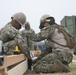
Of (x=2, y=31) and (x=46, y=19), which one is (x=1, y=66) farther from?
(x=46, y=19)

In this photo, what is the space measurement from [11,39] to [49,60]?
840 millimetres

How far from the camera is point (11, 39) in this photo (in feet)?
19.8

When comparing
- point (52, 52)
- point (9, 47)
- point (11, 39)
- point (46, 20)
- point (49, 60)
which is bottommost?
point (49, 60)

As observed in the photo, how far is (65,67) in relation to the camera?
19.8ft

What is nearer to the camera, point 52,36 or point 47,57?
point 47,57

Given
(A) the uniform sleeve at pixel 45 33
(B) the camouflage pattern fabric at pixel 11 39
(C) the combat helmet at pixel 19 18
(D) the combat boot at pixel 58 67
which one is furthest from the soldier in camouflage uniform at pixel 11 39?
(D) the combat boot at pixel 58 67

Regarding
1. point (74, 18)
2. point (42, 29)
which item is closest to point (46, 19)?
point (42, 29)

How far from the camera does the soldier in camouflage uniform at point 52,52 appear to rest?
6.11 meters

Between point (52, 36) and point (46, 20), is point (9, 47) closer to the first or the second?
point (52, 36)

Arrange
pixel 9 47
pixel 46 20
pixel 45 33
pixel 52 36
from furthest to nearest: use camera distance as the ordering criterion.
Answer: pixel 46 20
pixel 52 36
pixel 45 33
pixel 9 47

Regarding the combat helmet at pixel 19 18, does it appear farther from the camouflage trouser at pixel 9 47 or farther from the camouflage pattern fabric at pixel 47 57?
the camouflage trouser at pixel 9 47

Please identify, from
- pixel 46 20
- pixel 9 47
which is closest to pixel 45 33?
pixel 46 20

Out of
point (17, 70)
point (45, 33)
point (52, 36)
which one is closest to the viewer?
point (17, 70)

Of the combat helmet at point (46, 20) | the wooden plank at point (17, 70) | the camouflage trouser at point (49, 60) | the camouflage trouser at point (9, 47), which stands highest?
the combat helmet at point (46, 20)
